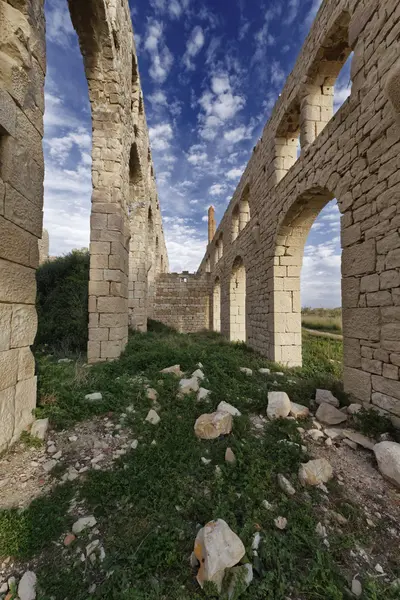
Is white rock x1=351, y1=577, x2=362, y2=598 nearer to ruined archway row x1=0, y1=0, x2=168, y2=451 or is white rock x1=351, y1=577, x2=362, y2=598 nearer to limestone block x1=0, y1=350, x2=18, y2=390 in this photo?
ruined archway row x1=0, y1=0, x2=168, y2=451

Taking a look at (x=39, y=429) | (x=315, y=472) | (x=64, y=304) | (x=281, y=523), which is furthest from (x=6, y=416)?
(x=64, y=304)

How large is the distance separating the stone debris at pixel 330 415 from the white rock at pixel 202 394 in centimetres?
138

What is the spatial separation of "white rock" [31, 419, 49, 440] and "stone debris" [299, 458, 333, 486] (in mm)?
2393

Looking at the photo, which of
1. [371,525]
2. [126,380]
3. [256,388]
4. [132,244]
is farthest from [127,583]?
[132,244]

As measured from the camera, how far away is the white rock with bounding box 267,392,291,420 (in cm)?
304

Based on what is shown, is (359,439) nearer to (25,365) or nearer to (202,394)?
(202,394)

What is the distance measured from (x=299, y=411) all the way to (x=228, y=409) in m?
0.88

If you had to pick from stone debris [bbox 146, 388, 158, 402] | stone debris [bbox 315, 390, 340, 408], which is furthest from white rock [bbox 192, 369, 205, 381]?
stone debris [bbox 315, 390, 340, 408]

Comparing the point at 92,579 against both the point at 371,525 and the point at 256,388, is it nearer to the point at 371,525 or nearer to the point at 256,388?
the point at 371,525

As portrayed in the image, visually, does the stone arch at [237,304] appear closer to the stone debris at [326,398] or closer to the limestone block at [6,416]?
the stone debris at [326,398]

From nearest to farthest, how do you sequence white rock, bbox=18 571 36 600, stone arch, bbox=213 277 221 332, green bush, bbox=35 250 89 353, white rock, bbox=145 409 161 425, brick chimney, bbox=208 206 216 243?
white rock, bbox=18 571 36 600 → white rock, bbox=145 409 161 425 → green bush, bbox=35 250 89 353 → stone arch, bbox=213 277 221 332 → brick chimney, bbox=208 206 216 243

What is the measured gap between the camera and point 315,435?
272 cm

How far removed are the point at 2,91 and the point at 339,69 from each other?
5893 millimetres

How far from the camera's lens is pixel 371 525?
1.79 meters
